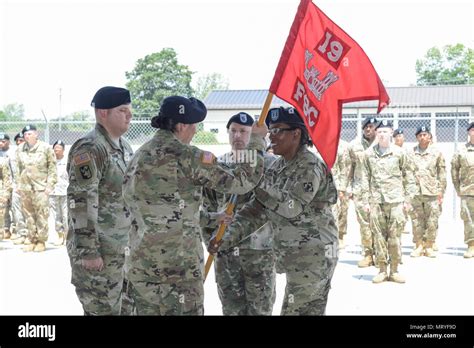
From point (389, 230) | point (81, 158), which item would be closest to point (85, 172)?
point (81, 158)

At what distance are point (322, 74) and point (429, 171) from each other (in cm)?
752

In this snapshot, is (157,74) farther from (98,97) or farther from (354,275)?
(98,97)

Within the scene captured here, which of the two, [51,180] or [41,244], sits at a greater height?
[51,180]

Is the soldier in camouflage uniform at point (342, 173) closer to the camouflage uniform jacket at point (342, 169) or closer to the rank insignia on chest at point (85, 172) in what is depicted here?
the camouflage uniform jacket at point (342, 169)

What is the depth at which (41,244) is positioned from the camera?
40.2 ft

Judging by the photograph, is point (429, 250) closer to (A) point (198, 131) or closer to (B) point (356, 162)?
(B) point (356, 162)

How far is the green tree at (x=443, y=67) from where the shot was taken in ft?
177

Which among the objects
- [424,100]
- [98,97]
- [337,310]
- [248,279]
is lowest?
[337,310]

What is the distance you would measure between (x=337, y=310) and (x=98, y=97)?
3918mm

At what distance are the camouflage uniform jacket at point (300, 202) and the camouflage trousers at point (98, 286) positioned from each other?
1138mm

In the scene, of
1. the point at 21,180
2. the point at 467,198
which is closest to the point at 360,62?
the point at 467,198

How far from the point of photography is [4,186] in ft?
44.9

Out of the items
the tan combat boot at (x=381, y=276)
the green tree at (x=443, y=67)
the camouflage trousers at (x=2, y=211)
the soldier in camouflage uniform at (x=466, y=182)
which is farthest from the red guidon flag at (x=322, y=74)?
the green tree at (x=443, y=67)

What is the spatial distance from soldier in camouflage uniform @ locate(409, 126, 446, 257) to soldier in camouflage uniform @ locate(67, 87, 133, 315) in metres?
7.65
